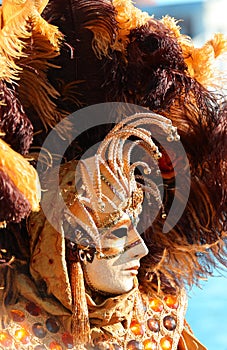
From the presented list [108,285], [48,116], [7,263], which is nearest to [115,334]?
[108,285]

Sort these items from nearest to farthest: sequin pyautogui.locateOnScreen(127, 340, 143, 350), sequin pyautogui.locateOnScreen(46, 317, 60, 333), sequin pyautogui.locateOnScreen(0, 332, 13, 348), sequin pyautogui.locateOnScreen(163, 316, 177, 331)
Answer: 1. sequin pyautogui.locateOnScreen(0, 332, 13, 348)
2. sequin pyautogui.locateOnScreen(46, 317, 60, 333)
3. sequin pyautogui.locateOnScreen(127, 340, 143, 350)
4. sequin pyautogui.locateOnScreen(163, 316, 177, 331)

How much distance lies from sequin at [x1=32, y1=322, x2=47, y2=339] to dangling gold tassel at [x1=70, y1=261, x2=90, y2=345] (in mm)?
61

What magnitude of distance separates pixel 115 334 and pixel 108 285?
0.44ft

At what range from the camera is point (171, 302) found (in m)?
2.16

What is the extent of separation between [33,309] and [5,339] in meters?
0.10

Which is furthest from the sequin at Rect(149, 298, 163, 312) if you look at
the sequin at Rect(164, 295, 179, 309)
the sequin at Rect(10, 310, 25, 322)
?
the sequin at Rect(10, 310, 25, 322)

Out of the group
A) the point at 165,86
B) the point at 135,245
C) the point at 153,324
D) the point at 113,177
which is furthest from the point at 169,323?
the point at 165,86

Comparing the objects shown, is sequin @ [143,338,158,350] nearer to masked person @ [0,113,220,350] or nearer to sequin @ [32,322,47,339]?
masked person @ [0,113,220,350]

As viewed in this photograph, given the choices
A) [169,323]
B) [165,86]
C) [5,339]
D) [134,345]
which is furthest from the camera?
[169,323]

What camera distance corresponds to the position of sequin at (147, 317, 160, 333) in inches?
82.1

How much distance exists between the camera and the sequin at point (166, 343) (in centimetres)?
209

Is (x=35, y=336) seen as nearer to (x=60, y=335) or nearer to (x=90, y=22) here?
(x=60, y=335)

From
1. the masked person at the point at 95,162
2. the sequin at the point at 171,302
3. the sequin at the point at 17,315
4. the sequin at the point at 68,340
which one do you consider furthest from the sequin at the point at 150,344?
the sequin at the point at 17,315

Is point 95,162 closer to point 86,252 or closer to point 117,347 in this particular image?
point 86,252
